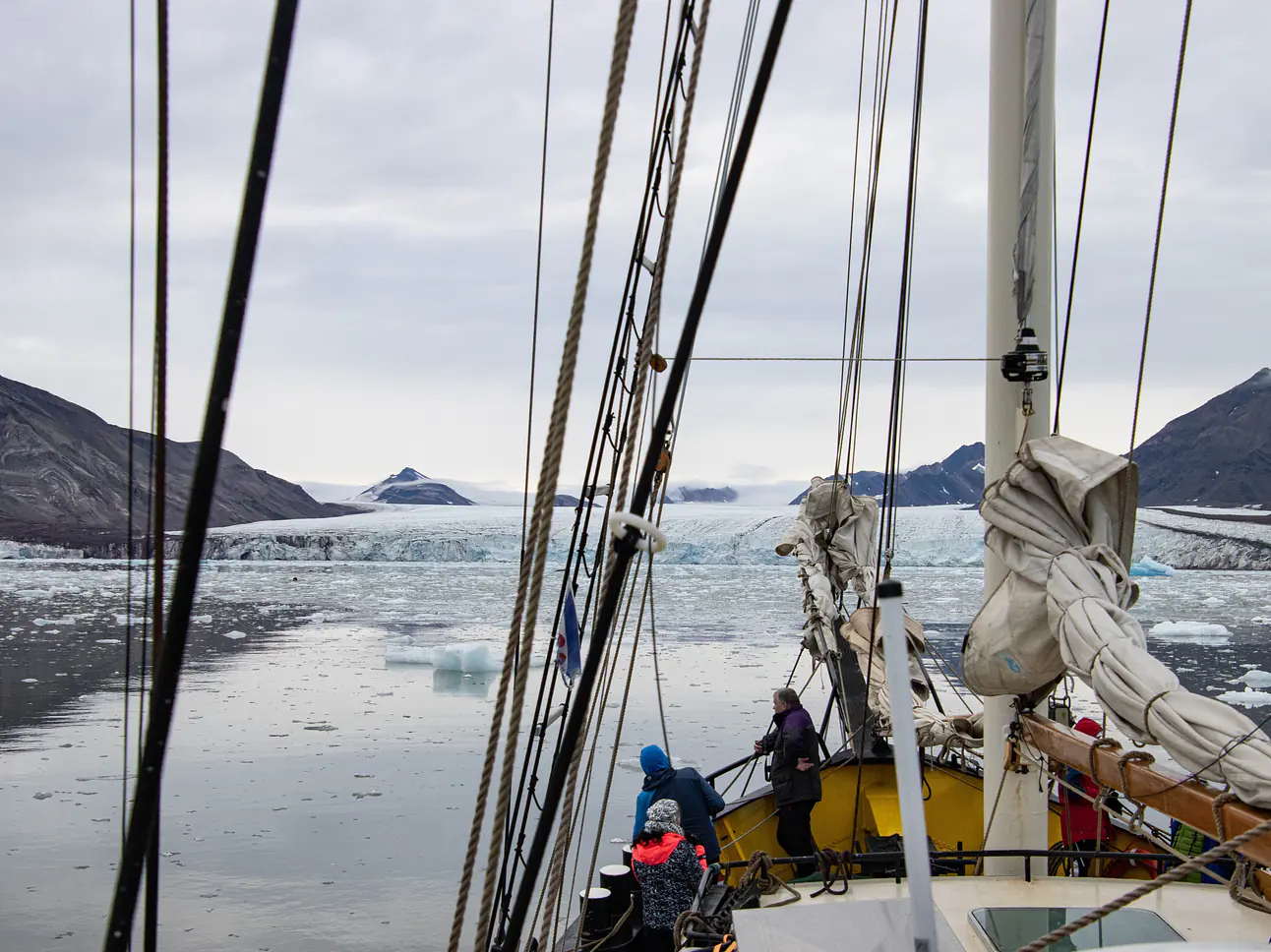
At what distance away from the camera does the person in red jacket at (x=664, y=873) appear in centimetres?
425

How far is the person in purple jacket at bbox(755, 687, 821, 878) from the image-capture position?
5418 millimetres

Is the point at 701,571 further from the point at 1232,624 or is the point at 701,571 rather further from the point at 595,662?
the point at 595,662

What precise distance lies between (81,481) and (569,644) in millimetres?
97013

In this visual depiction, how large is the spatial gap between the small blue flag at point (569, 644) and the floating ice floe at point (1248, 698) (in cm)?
1235

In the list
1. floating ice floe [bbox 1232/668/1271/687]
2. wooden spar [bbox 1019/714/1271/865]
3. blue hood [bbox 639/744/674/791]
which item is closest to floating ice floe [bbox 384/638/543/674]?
floating ice floe [bbox 1232/668/1271/687]

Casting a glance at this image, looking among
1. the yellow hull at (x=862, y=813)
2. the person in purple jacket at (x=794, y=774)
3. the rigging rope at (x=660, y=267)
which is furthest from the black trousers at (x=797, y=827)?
the rigging rope at (x=660, y=267)

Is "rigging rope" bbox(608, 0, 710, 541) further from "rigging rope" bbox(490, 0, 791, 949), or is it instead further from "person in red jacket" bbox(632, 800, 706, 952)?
"person in red jacket" bbox(632, 800, 706, 952)

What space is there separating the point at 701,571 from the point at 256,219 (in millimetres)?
43307

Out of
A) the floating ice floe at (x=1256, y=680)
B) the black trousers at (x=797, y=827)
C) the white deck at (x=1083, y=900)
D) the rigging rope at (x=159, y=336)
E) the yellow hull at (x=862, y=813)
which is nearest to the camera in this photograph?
the rigging rope at (x=159, y=336)

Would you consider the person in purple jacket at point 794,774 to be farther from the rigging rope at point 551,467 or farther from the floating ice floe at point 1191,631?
the floating ice floe at point 1191,631

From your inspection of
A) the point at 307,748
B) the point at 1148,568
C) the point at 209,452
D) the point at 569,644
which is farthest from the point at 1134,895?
the point at 1148,568

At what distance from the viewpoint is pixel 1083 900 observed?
11.0 ft

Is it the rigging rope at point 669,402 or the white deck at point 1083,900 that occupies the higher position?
the rigging rope at point 669,402

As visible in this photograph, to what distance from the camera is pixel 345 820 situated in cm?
972
